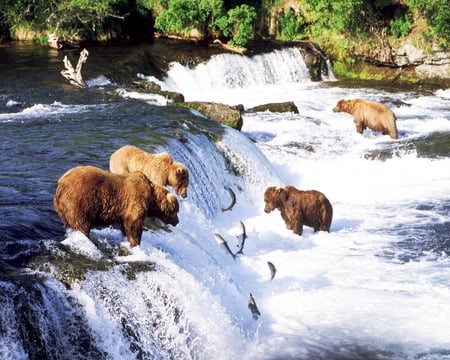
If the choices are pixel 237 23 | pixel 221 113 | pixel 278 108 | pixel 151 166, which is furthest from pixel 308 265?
pixel 237 23

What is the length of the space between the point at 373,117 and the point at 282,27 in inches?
535

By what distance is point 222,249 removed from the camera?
29.0 ft

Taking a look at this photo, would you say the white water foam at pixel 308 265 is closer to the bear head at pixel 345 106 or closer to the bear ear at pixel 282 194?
the bear ear at pixel 282 194

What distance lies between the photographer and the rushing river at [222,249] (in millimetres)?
5758

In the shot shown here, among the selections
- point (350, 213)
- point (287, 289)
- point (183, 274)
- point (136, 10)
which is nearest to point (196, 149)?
point (350, 213)

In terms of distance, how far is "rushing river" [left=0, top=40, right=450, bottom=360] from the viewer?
576 centimetres

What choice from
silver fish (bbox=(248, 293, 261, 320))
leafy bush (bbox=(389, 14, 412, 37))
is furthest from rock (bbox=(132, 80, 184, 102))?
leafy bush (bbox=(389, 14, 412, 37))

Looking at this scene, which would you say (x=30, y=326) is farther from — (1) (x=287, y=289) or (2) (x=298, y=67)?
(2) (x=298, y=67)

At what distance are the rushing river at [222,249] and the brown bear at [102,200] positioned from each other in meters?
0.26

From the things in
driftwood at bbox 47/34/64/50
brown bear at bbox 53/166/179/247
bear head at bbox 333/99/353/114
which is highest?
brown bear at bbox 53/166/179/247

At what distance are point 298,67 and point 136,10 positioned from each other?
8468 mm

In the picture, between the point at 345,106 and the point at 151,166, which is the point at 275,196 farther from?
the point at 345,106

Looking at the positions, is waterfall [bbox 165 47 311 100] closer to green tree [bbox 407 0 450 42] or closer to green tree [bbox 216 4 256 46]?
green tree [bbox 216 4 256 46]

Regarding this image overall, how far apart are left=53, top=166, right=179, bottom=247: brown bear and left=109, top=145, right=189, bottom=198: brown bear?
1.51 metres
